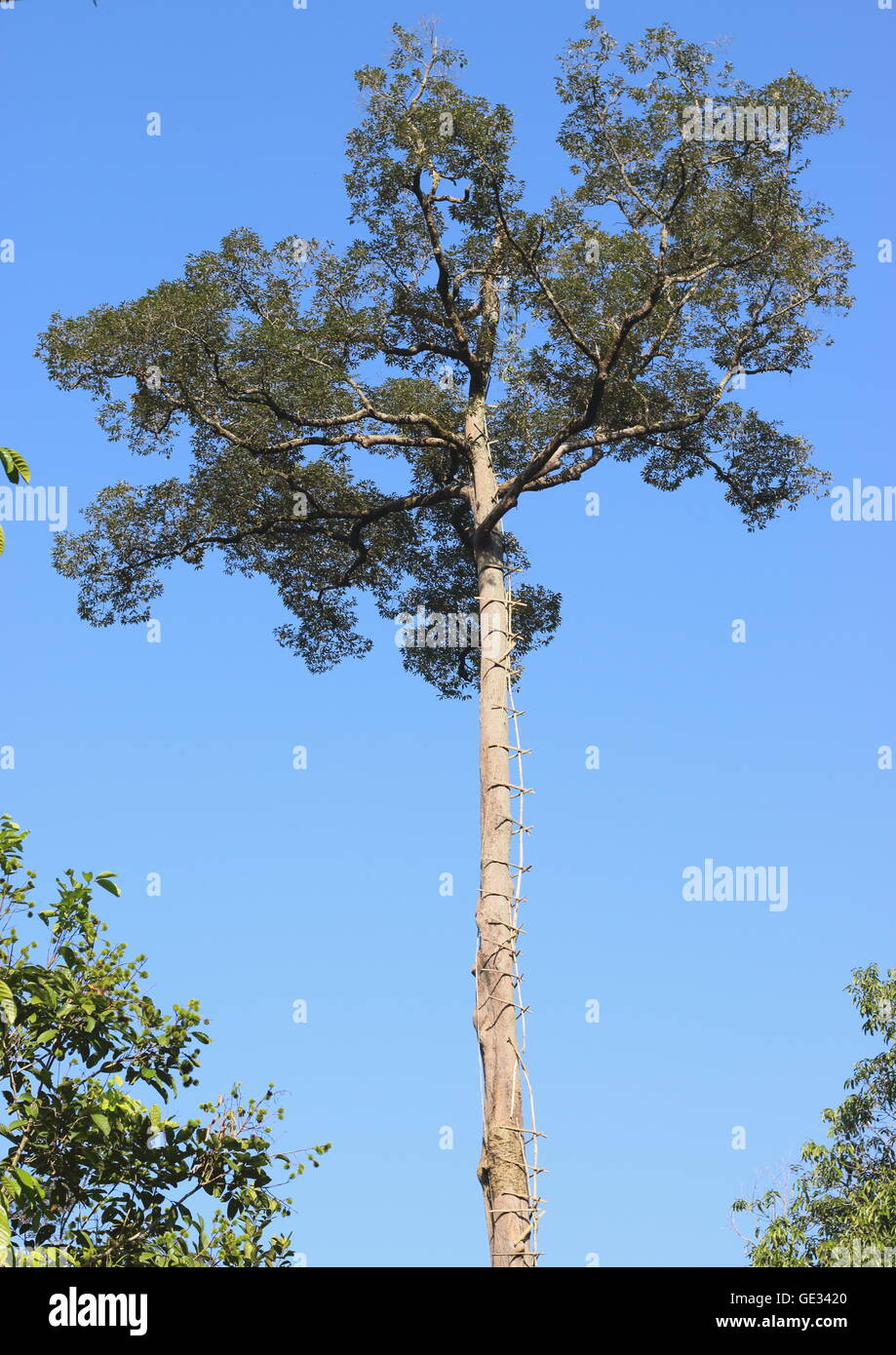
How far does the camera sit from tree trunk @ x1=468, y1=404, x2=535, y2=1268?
10.2m

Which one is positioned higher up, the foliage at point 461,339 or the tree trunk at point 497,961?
the foliage at point 461,339

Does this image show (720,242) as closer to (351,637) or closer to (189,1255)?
(351,637)

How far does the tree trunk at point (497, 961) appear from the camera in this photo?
10.2 m

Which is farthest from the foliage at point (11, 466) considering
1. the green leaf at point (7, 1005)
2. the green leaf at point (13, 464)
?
the green leaf at point (7, 1005)

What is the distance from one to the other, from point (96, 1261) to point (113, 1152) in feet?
1.91

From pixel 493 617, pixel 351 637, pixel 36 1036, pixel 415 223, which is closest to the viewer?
pixel 36 1036

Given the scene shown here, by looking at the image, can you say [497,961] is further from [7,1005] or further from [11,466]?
[11,466]

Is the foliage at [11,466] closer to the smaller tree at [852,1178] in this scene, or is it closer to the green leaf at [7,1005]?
the green leaf at [7,1005]

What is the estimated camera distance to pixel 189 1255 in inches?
303

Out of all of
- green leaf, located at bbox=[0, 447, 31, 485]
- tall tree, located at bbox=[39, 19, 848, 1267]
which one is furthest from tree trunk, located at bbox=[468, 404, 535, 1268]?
green leaf, located at bbox=[0, 447, 31, 485]

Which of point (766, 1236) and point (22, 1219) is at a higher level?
point (22, 1219)

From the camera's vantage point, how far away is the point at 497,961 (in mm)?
11125

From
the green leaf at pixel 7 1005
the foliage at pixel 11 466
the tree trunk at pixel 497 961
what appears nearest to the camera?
the foliage at pixel 11 466
